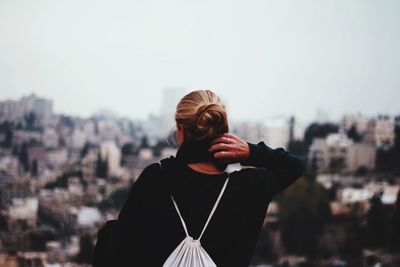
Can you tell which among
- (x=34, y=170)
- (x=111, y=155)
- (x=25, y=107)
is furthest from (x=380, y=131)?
(x=25, y=107)

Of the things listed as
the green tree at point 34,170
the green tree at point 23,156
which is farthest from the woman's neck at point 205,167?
the green tree at point 23,156

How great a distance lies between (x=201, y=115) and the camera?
2.06 ft

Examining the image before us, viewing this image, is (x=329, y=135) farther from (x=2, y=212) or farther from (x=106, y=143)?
(x=2, y=212)

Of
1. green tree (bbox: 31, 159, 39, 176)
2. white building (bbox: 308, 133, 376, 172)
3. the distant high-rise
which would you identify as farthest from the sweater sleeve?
white building (bbox: 308, 133, 376, 172)

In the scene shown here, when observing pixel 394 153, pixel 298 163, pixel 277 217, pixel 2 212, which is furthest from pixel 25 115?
pixel 298 163

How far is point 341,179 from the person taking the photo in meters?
18.9

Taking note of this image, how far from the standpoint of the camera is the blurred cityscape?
599 inches

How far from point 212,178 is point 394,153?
19439 millimetres

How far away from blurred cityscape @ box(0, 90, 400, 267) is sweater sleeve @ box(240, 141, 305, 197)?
36.9ft

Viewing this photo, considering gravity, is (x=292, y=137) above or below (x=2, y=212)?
above

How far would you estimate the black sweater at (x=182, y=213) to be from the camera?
2.10 ft

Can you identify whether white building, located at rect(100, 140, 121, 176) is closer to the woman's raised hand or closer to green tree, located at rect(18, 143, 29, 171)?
green tree, located at rect(18, 143, 29, 171)

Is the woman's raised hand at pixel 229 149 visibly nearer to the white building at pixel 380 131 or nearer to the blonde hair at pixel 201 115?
the blonde hair at pixel 201 115

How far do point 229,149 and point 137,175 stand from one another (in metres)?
18.4
